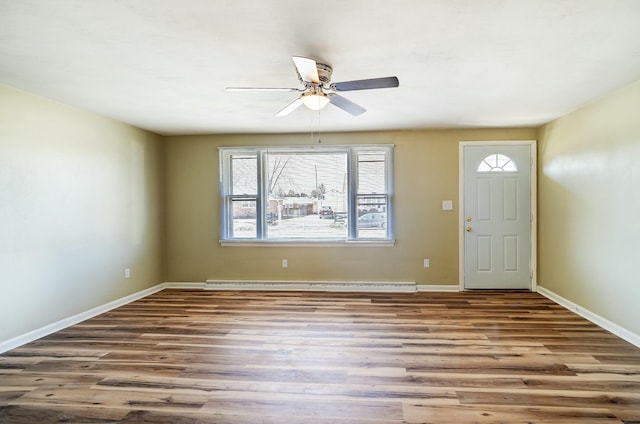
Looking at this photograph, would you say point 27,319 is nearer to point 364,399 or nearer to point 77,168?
point 77,168

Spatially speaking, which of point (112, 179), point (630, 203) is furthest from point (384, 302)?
point (112, 179)

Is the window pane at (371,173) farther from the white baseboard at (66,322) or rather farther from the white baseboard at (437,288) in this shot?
the white baseboard at (66,322)

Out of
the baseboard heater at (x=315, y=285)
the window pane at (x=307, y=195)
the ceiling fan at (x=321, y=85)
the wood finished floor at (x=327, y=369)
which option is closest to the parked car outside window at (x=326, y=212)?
the window pane at (x=307, y=195)

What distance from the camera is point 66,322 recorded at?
11.8 ft

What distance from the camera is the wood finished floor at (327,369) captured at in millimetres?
2113

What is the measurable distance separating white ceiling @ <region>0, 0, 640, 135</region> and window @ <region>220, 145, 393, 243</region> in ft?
4.56

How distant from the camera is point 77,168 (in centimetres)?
373

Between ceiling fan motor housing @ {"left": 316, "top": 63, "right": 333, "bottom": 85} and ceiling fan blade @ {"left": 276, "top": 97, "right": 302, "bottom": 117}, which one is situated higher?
ceiling fan motor housing @ {"left": 316, "top": 63, "right": 333, "bottom": 85}

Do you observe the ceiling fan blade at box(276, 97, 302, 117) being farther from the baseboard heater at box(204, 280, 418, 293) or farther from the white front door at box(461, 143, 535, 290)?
the white front door at box(461, 143, 535, 290)

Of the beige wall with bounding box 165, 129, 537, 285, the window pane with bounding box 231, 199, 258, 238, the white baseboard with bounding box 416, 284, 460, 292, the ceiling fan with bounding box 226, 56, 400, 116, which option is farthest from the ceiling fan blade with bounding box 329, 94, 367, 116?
the white baseboard with bounding box 416, 284, 460, 292

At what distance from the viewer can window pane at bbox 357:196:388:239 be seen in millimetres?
5066

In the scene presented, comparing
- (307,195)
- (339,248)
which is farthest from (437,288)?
(307,195)

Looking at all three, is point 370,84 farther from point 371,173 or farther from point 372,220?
point 372,220

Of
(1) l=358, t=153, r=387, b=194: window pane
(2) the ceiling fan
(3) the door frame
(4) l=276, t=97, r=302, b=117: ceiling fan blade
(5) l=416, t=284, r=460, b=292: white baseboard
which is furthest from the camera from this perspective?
(1) l=358, t=153, r=387, b=194: window pane
